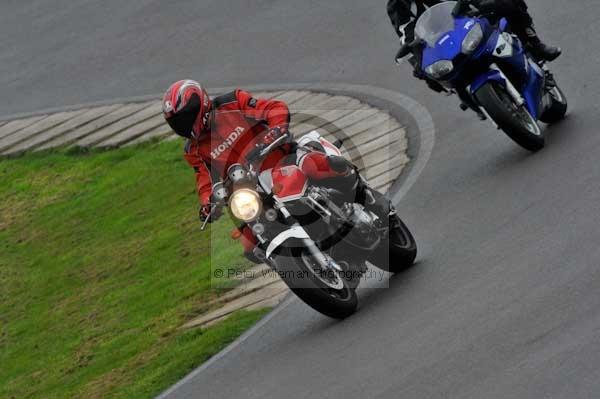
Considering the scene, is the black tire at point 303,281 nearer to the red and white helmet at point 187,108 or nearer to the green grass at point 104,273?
the red and white helmet at point 187,108

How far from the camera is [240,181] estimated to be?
28.6 feet

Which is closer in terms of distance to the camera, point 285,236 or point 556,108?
point 285,236

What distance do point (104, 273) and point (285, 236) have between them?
14.0 ft

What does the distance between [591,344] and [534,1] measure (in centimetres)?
856

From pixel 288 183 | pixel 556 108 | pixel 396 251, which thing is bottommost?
pixel 556 108

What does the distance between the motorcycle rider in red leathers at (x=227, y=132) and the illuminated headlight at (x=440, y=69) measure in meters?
1.83

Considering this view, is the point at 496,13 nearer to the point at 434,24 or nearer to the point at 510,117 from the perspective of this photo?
the point at 434,24

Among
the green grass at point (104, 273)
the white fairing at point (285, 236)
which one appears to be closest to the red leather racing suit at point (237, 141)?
the white fairing at point (285, 236)

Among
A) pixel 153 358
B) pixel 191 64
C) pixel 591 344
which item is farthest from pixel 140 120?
pixel 591 344

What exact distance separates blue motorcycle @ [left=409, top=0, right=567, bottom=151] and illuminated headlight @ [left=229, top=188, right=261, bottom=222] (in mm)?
2613

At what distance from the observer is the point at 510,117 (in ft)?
33.6

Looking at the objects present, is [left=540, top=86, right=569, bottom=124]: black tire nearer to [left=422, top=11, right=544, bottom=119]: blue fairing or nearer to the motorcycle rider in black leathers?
[left=422, top=11, right=544, bottom=119]: blue fairing

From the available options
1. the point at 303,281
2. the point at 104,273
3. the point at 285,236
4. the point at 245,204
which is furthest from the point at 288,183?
the point at 104,273

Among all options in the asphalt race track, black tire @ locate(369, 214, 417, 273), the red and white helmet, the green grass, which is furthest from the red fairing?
the green grass
